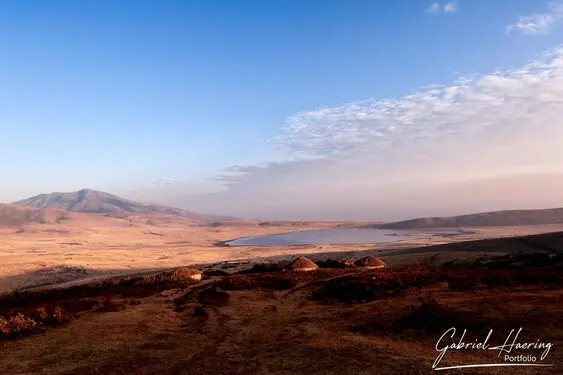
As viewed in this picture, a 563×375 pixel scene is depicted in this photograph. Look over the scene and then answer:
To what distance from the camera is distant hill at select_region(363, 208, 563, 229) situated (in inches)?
6024

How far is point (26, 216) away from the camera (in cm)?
16350

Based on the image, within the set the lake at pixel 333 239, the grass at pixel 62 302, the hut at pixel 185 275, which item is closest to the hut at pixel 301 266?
the hut at pixel 185 275

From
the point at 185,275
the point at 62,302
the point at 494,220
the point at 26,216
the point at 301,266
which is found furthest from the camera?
the point at 494,220

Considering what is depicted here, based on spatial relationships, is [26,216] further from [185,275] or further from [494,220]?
[494,220]

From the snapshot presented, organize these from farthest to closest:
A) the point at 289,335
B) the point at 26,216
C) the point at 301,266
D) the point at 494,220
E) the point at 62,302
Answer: the point at 494,220
the point at 26,216
the point at 301,266
the point at 62,302
the point at 289,335

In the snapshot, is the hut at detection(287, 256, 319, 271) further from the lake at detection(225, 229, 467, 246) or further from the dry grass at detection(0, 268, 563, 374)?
the lake at detection(225, 229, 467, 246)

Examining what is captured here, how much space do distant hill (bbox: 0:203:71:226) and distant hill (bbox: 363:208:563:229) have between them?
150 m


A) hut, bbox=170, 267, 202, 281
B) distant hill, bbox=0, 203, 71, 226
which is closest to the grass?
hut, bbox=170, 267, 202, 281

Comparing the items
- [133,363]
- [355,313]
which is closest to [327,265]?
[355,313]

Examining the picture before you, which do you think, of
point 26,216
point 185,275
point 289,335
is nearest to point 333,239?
point 185,275

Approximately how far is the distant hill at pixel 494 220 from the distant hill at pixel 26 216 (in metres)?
150

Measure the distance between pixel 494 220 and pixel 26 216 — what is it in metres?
208

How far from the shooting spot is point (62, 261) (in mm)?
54500

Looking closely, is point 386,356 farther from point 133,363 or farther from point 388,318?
point 133,363
